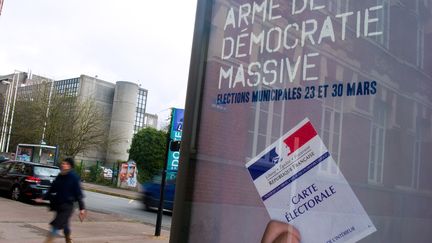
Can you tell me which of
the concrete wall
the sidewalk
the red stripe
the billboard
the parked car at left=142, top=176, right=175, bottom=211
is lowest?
the sidewalk

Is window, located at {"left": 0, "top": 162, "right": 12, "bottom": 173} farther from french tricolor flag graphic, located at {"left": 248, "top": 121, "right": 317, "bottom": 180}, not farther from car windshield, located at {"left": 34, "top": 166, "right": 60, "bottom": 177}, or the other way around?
french tricolor flag graphic, located at {"left": 248, "top": 121, "right": 317, "bottom": 180}

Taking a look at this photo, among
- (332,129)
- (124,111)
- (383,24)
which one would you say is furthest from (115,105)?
(383,24)

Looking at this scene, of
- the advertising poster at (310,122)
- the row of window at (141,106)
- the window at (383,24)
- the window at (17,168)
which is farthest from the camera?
the row of window at (141,106)

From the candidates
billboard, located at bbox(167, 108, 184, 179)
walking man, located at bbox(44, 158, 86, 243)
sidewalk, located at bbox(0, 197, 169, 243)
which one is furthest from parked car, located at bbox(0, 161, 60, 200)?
walking man, located at bbox(44, 158, 86, 243)

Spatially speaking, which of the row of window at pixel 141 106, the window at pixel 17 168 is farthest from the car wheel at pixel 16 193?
the row of window at pixel 141 106

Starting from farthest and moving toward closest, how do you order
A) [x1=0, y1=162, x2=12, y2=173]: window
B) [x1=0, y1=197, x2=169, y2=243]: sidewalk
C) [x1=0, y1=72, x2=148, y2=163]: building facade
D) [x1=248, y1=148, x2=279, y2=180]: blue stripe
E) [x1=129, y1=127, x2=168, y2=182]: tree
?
[x1=0, y1=72, x2=148, y2=163]: building facade < [x1=129, y1=127, x2=168, y2=182]: tree < [x1=0, y1=162, x2=12, y2=173]: window < [x1=0, y1=197, x2=169, y2=243]: sidewalk < [x1=248, y1=148, x2=279, y2=180]: blue stripe

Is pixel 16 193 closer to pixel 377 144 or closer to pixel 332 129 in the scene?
pixel 332 129

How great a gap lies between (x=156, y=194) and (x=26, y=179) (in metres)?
4.76

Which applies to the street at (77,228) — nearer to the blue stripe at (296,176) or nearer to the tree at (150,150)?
the blue stripe at (296,176)

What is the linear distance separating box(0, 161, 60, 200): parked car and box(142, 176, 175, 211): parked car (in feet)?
11.2

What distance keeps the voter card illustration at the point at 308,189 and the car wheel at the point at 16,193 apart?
16459mm

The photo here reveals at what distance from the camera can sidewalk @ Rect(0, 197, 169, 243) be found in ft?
32.9

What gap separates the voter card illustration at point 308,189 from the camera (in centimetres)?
285

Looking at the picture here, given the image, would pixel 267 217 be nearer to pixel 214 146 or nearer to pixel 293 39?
pixel 214 146
